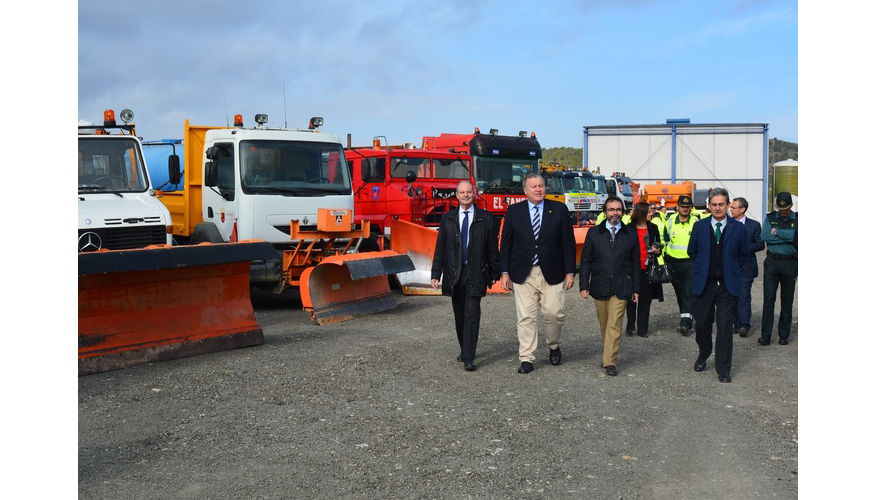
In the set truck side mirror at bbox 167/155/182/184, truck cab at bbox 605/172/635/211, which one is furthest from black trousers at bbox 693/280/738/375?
truck cab at bbox 605/172/635/211

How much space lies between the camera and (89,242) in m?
10.2

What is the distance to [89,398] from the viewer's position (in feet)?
24.9

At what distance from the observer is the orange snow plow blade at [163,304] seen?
337 inches

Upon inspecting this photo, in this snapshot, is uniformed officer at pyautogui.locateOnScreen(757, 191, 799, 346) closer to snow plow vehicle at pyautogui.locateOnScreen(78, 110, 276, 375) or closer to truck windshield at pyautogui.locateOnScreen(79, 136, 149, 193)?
snow plow vehicle at pyautogui.locateOnScreen(78, 110, 276, 375)

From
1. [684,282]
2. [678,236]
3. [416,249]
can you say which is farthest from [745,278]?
[416,249]

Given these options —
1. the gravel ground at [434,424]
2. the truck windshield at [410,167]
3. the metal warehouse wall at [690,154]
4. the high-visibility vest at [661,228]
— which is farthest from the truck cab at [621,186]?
the gravel ground at [434,424]

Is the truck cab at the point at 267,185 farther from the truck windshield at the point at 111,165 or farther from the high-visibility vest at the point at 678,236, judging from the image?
the high-visibility vest at the point at 678,236

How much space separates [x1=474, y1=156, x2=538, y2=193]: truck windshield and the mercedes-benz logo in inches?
410

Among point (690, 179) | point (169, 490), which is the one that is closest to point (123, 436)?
point (169, 490)

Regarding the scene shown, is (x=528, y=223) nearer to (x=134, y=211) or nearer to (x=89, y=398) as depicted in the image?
(x=89, y=398)

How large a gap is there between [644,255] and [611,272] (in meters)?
2.65

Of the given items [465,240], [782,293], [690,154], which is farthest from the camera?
[690,154]

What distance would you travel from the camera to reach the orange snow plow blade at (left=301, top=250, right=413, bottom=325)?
11523mm

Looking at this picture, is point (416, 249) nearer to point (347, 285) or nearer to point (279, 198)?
point (347, 285)
